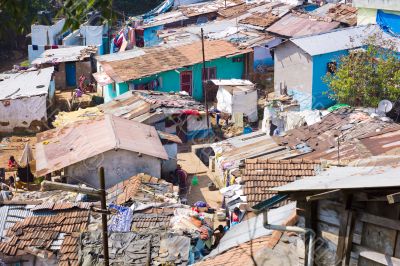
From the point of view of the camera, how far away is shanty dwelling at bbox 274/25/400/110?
2370 centimetres

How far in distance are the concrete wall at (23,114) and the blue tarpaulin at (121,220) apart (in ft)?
43.0

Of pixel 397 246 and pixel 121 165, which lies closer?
pixel 397 246

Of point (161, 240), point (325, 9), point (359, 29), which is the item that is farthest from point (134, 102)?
point (325, 9)

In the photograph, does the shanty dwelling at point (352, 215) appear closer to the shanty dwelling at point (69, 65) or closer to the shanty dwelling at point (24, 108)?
the shanty dwelling at point (24, 108)

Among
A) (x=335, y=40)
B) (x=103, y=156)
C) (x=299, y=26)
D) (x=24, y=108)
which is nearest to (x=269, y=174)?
(x=103, y=156)

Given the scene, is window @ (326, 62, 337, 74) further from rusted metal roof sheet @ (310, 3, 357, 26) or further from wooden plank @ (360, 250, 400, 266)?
wooden plank @ (360, 250, 400, 266)

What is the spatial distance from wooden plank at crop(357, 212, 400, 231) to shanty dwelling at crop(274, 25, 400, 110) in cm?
A: 1736

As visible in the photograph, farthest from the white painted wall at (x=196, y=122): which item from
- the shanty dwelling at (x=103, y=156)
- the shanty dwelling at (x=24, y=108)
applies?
the shanty dwelling at (x=24, y=108)

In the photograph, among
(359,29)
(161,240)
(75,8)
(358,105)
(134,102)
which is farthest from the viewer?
(359,29)

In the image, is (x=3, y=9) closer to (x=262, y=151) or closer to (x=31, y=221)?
(x=31, y=221)

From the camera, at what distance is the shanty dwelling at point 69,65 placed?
31875 millimetres

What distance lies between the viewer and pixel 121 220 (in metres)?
13.7

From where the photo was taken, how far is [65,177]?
1766cm

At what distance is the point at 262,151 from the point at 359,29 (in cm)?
1140
